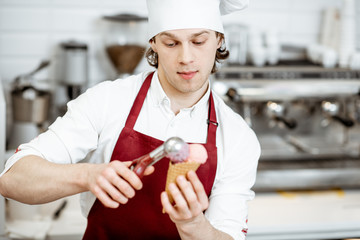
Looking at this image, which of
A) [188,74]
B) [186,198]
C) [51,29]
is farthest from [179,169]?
[51,29]

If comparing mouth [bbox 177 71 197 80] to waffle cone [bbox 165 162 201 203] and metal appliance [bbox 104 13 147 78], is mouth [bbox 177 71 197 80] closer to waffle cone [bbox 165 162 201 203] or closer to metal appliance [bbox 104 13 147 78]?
waffle cone [bbox 165 162 201 203]

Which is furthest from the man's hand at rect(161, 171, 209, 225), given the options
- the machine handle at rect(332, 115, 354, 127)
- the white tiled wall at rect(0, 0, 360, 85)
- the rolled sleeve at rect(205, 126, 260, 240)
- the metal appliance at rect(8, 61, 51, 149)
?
the white tiled wall at rect(0, 0, 360, 85)

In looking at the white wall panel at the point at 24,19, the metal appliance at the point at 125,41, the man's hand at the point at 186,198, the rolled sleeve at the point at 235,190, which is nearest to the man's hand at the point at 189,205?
the man's hand at the point at 186,198

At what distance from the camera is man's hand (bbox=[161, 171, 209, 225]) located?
1155 millimetres

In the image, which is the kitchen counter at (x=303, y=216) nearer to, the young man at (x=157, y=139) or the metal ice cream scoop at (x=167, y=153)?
the young man at (x=157, y=139)

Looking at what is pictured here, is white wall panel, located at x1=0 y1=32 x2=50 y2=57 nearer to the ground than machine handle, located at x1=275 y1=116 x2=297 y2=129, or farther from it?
farther from it

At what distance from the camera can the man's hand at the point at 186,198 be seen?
116cm

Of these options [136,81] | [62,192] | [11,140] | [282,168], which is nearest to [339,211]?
[282,168]

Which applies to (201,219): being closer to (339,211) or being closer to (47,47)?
(339,211)

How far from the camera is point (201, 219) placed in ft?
4.36

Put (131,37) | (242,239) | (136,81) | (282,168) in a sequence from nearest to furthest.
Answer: (242,239) → (136,81) → (282,168) → (131,37)

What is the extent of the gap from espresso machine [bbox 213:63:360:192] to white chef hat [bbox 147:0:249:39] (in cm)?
95

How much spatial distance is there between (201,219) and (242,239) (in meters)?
0.31

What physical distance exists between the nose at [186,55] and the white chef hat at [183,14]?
0.08 meters
